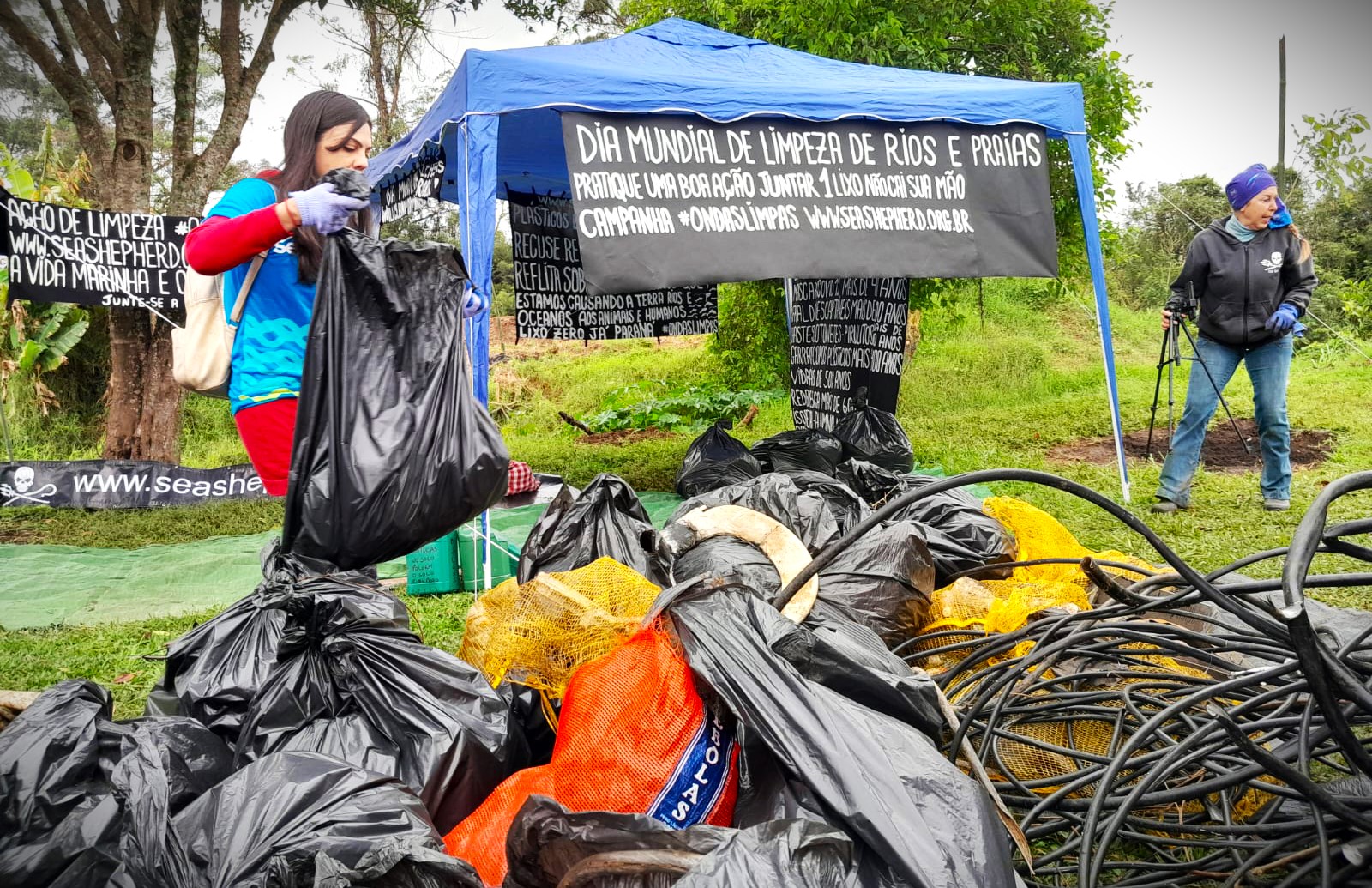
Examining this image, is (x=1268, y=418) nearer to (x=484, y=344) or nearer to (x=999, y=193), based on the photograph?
(x=999, y=193)

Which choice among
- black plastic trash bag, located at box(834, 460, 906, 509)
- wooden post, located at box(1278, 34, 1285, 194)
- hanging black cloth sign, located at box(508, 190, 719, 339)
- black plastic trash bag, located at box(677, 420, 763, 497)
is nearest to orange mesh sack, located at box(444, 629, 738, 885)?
black plastic trash bag, located at box(834, 460, 906, 509)

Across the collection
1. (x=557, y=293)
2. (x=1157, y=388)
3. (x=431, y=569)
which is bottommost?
(x=431, y=569)

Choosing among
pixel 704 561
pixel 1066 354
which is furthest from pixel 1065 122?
pixel 1066 354

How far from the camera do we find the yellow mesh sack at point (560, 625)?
7.45 feet

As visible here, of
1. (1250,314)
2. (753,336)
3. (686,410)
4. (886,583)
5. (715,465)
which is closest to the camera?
(886,583)

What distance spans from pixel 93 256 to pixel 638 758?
6.91m

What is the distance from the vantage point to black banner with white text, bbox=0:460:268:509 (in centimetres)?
709

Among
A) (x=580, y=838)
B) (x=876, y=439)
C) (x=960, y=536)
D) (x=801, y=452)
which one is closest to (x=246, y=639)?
(x=580, y=838)

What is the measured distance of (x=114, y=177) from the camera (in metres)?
8.14

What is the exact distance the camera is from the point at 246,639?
7.59 feet

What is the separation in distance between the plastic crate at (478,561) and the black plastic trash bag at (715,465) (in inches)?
62.0

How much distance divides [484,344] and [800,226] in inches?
70.4

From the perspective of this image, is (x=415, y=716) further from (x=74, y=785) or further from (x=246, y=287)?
(x=246, y=287)

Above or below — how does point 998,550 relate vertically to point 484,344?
below
